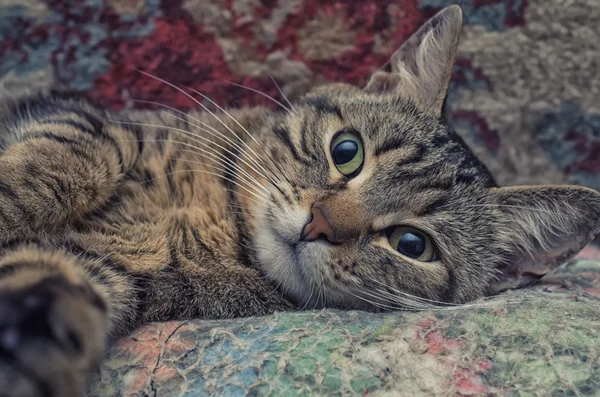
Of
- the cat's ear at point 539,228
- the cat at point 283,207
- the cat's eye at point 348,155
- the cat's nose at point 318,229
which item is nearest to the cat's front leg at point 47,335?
the cat at point 283,207

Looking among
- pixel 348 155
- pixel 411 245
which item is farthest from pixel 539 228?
pixel 348 155

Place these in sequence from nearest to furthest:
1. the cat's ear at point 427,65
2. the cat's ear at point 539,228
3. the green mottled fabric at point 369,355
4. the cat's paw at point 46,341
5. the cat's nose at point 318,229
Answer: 1. the cat's paw at point 46,341
2. the green mottled fabric at point 369,355
3. the cat's nose at point 318,229
4. the cat's ear at point 539,228
5. the cat's ear at point 427,65

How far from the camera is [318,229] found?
98 cm

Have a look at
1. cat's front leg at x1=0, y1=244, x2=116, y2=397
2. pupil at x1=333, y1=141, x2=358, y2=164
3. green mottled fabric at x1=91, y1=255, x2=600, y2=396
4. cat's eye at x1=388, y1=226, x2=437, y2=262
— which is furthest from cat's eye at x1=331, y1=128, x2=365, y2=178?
cat's front leg at x1=0, y1=244, x2=116, y2=397

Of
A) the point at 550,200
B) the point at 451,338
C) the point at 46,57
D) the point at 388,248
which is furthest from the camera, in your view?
the point at 46,57

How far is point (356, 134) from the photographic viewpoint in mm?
1177

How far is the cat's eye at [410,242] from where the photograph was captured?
107 cm

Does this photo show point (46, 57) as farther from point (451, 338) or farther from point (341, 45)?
point (451, 338)

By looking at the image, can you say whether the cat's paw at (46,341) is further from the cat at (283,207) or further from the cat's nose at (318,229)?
the cat's nose at (318,229)

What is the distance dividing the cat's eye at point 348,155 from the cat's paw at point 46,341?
0.62m

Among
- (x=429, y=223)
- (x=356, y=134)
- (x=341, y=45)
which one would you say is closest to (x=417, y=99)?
(x=356, y=134)

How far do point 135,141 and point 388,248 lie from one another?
0.63 metres

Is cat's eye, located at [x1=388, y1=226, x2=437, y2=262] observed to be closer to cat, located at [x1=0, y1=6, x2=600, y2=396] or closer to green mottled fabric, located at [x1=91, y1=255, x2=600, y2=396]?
cat, located at [x1=0, y1=6, x2=600, y2=396]

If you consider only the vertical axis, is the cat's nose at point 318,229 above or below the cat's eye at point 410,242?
above
